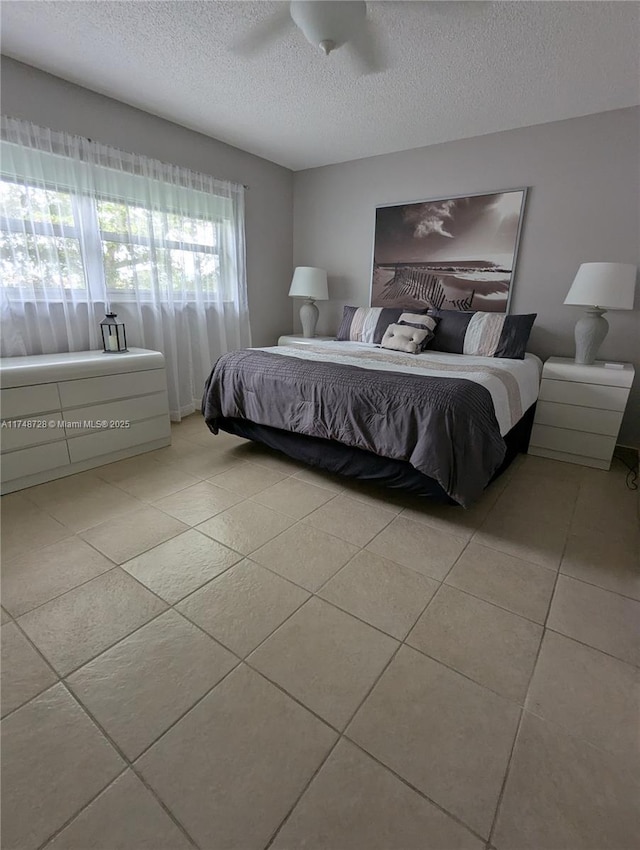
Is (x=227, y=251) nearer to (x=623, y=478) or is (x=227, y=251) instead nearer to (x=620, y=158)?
(x=620, y=158)

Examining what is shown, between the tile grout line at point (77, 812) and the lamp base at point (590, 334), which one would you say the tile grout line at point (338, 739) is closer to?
the tile grout line at point (77, 812)

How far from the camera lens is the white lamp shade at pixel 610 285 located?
2504mm

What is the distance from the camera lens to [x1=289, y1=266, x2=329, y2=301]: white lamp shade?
13.0 ft

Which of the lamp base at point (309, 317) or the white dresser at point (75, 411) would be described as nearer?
the white dresser at point (75, 411)

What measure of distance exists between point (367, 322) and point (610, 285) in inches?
70.8

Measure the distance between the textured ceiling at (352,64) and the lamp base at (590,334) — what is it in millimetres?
1351

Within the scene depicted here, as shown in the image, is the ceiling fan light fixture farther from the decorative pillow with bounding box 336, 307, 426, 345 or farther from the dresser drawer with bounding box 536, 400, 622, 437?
the dresser drawer with bounding box 536, 400, 622, 437

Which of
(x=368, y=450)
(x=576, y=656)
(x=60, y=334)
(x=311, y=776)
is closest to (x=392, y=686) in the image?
(x=311, y=776)

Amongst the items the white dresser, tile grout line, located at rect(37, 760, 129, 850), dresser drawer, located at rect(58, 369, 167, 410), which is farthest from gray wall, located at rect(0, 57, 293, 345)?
tile grout line, located at rect(37, 760, 129, 850)

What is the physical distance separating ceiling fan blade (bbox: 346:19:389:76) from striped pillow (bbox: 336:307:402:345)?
1.64 meters

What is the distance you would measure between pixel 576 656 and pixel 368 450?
1179 millimetres

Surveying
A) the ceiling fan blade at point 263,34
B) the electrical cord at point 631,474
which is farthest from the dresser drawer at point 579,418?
the ceiling fan blade at point 263,34

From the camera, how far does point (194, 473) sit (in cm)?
254

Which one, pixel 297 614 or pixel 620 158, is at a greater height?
pixel 620 158
